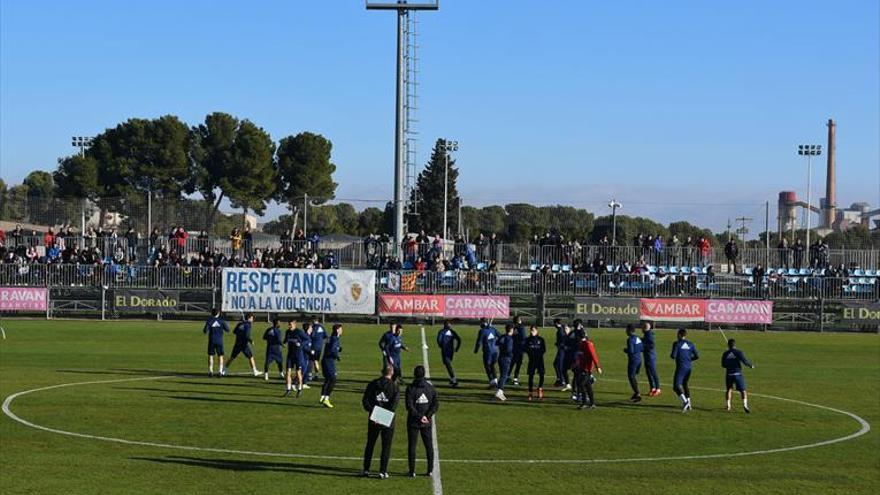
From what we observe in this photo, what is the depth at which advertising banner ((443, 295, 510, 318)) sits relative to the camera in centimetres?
4744

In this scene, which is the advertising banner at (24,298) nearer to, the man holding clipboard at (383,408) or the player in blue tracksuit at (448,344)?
the player in blue tracksuit at (448,344)

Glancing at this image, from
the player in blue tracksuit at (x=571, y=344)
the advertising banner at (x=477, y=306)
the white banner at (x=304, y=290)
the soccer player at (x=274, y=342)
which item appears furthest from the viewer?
the white banner at (x=304, y=290)

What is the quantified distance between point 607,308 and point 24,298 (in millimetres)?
27825

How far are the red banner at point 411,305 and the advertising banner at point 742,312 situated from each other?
13.0 m

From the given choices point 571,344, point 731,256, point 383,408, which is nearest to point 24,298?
point 571,344

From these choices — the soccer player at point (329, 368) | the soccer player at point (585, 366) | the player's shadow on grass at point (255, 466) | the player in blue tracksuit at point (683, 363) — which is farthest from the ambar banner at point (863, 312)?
the player's shadow on grass at point (255, 466)

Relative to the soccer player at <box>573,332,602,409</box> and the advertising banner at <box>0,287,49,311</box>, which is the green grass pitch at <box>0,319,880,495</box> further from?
the advertising banner at <box>0,287,49,311</box>

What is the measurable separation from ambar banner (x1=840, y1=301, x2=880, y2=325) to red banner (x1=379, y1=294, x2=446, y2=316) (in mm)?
19607

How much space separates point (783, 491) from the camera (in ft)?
52.3

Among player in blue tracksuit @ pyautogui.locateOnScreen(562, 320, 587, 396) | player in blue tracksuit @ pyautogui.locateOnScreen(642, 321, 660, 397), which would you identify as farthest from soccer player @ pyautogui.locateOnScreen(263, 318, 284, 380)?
player in blue tracksuit @ pyautogui.locateOnScreen(642, 321, 660, 397)

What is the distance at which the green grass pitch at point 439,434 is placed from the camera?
16.2 meters

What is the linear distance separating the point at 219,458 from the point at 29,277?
113 feet

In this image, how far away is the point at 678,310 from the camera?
1877 inches

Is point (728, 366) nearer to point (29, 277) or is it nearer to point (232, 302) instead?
point (232, 302)
